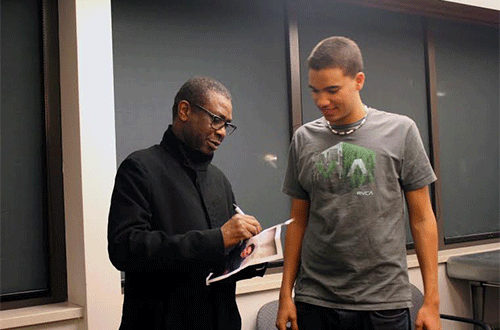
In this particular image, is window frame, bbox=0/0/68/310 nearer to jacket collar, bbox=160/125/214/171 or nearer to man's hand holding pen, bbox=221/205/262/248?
jacket collar, bbox=160/125/214/171

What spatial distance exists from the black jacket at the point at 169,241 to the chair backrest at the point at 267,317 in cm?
124

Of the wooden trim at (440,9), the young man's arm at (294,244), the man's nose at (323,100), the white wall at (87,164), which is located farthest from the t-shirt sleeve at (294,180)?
the wooden trim at (440,9)

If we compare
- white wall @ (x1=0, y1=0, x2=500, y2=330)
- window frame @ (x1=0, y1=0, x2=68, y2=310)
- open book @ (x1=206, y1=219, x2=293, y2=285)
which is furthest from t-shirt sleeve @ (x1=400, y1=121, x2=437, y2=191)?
window frame @ (x1=0, y1=0, x2=68, y2=310)

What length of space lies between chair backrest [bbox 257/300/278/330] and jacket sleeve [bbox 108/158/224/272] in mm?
1450

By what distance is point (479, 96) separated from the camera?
4.44 meters

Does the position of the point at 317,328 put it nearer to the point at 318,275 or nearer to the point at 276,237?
the point at 318,275

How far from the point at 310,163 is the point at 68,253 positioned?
1.33 metres

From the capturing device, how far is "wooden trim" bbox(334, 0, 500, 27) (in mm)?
3705

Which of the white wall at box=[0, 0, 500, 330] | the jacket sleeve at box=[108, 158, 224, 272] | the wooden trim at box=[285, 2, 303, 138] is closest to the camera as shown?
the jacket sleeve at box=[108, 158, 224, 272]

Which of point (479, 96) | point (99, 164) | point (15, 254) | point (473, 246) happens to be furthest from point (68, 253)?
point (479, 96)

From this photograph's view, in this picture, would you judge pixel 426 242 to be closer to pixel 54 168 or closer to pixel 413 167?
pixel 413 167

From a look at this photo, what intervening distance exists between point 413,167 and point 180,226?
2.30 feet

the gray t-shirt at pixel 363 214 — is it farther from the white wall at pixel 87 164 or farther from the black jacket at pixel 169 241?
the white wall at pixel 87 164

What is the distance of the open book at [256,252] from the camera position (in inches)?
63.3
